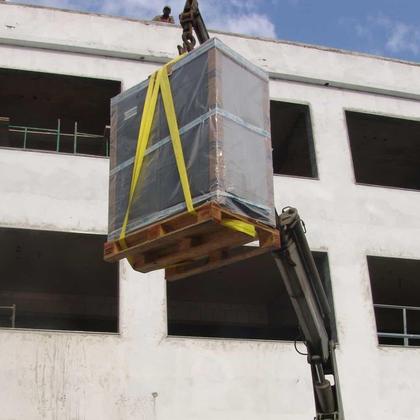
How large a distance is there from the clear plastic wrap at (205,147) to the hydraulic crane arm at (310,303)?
1291mm

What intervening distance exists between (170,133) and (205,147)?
0.53m

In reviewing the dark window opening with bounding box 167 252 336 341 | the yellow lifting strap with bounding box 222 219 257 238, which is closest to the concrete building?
the dark window opening with bounding box 167 252 336 341

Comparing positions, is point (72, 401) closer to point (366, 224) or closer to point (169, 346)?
point (169, 346)

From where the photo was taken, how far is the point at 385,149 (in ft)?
66.7

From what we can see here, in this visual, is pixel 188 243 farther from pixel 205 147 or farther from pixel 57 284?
pixel 57 284

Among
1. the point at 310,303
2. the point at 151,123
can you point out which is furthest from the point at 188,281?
the point at 151,123

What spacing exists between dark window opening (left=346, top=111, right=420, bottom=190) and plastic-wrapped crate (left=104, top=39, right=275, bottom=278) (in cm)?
1046

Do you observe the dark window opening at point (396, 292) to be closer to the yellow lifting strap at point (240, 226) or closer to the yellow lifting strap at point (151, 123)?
the yellow lifting strap at point (240, 226)

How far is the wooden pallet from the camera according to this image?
7.40 metres

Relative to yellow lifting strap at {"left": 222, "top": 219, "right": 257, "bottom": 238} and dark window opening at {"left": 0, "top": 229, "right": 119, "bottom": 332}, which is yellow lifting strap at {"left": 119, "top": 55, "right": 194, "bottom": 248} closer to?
yellow lifting strap at {"left": 222, "top": 219, "right": 257, "bottom": 238}

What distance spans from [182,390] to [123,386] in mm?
1027

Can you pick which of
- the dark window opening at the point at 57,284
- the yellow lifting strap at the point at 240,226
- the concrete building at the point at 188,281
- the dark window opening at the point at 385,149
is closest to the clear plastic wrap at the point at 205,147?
the yellow lifting strap at the point at 240,226

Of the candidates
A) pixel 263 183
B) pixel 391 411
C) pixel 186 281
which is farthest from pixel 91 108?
pixel 263 183

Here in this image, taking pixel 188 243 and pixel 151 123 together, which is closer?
pixel 188 243
